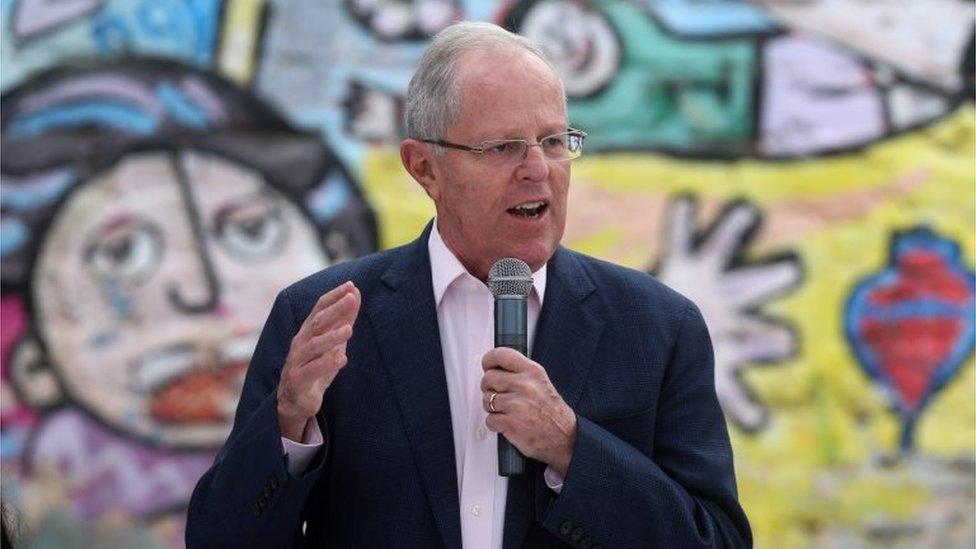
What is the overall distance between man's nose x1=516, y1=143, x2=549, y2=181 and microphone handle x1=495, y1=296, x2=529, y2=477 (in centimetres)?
27

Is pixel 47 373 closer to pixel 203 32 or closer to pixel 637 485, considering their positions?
pixel 203 32

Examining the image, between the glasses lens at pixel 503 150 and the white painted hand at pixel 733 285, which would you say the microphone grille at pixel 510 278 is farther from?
the white painted hand at pixel 733 285

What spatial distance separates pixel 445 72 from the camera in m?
3.12

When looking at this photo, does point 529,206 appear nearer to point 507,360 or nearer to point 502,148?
point 502,148

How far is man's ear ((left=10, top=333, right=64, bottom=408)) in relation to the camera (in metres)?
6.36

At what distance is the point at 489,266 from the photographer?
122 inches

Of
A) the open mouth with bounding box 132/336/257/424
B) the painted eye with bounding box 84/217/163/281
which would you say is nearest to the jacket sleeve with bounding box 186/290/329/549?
the open mouth with bounding box 132/336/257/424

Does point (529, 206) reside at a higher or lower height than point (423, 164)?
lower

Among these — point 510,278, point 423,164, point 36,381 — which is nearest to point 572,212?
point 36,381

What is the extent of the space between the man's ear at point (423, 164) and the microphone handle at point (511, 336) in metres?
0.43

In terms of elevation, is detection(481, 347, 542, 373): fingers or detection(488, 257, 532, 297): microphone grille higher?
detection(488, 257, 532, 297): microphone grille

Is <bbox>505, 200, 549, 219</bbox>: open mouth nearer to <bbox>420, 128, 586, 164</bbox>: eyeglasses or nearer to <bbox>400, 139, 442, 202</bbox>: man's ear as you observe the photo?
<bbox>420, 128, 586, 164</bbox>: eyeglasses

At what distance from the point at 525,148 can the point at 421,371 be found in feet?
1.56

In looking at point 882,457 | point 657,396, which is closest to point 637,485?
point 657,396
